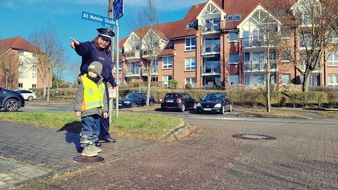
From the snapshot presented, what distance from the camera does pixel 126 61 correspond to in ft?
169

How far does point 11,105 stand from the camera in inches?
566

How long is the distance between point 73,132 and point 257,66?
109 ft

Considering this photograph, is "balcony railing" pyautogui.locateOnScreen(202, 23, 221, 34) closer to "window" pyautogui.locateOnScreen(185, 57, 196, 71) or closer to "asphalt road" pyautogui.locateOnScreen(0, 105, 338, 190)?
"window" pyautogui.locateOnScreen(185, 57, 196, 71)

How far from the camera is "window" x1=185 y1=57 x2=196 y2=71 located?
4194 cm

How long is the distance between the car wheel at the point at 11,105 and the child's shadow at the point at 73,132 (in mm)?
7951

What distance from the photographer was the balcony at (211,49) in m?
40.0

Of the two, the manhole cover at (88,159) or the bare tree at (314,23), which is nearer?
the manhole cover at (88,159)

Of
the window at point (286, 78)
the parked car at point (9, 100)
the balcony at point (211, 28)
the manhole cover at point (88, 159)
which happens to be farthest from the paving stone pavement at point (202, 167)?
the balcony at point (211, 28)

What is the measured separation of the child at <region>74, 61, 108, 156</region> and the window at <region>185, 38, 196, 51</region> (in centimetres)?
3813

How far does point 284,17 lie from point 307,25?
3946mm

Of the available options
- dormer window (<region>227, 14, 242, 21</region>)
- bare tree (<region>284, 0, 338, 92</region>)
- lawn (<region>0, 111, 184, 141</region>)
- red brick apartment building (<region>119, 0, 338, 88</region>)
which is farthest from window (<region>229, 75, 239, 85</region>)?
lawn (<region>0, 111, 184, 141</region>)

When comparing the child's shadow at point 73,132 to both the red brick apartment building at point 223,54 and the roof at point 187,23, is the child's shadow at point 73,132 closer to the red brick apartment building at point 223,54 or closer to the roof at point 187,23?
the red brick apartment building at point 223,54

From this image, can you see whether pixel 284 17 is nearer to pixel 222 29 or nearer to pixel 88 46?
pixel 222 29

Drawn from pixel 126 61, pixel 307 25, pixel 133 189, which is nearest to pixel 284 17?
pixel 307 25
